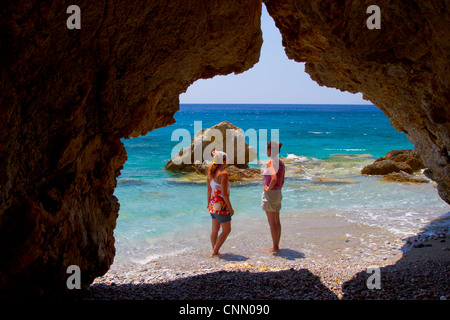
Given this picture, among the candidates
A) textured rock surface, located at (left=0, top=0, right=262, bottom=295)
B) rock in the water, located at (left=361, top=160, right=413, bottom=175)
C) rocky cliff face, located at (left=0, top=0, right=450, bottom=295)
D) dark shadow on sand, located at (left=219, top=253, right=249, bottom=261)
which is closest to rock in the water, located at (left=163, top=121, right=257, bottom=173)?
rock in the water, located at (left=361, top=160, right=413, bottom=175)

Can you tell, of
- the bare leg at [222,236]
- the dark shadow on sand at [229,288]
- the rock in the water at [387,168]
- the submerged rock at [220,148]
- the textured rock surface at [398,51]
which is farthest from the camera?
the submerged rock at [220,148]

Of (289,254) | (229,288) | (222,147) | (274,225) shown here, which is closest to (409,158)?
(222,147)

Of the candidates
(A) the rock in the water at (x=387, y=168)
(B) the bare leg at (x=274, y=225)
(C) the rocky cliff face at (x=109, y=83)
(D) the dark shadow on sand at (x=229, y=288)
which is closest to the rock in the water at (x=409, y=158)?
(A) the rock in the water at (x=387, y=168)

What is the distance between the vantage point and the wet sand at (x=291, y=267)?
4.40 metres

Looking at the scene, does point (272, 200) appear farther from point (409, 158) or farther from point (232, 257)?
point (409, 158)

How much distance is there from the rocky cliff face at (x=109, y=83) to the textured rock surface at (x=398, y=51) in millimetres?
12

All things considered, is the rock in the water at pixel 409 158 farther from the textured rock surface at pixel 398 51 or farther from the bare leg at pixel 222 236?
the bare leg at pixel 222 236

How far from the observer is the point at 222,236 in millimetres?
6602

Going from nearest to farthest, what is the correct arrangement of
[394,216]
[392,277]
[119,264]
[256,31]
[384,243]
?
[392,277] < [256,31] < [119,264] < [384,243] < [394,216]

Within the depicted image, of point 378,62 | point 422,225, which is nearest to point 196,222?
point 422,225

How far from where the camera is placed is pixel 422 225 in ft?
26.8

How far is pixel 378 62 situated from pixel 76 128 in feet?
10.7

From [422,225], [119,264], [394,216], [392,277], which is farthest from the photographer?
[394,216]

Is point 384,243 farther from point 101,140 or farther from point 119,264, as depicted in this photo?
point 101,140
